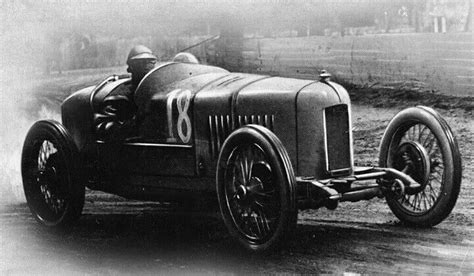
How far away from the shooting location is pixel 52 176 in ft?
15.1

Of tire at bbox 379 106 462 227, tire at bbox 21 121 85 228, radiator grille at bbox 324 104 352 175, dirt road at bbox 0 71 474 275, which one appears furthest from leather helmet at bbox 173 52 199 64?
tire at bbox 379 106 462 227

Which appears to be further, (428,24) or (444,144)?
(428,24)

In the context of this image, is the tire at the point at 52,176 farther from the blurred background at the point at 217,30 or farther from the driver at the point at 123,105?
the blurred background at the point at 217,30

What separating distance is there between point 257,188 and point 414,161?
112cm

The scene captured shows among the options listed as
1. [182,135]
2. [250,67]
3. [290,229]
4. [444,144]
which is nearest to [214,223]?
[182,135]

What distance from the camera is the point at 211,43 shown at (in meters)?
5.71

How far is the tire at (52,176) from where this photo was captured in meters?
4.47

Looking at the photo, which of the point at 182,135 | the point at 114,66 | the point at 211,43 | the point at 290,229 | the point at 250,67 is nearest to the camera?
the point at 290,229

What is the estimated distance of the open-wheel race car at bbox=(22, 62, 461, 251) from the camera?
11.7 ft

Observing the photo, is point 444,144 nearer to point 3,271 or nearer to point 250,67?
point 3,271

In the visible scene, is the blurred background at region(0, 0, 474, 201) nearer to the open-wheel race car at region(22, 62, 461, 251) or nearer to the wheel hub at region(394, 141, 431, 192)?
the open-wheel race car at region(22, 62, 461, 251)

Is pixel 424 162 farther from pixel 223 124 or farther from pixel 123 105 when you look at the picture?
pixel 123 105

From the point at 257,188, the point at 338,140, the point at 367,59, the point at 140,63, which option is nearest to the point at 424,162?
the point at 338,140

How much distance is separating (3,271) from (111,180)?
1.11 metres
